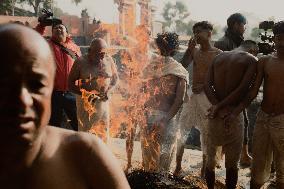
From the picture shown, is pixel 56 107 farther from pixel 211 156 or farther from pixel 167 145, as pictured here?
pixel 211 156

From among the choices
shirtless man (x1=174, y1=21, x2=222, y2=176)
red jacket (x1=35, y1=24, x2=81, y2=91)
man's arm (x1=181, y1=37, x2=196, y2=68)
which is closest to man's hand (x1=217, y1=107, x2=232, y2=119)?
shirtless man (x1=174, y1=21, x2=222, y2=176)

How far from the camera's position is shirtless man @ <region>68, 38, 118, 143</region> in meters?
5.69

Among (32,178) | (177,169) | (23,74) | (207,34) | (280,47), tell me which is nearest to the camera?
(23,74)

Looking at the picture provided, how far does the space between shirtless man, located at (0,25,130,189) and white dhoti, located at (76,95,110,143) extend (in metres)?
4.49

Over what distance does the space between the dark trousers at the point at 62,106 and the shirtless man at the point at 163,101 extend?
56.8 inches

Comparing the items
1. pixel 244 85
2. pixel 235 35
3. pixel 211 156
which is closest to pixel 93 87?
pixel 211 156

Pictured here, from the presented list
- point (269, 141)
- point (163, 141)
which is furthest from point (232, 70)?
point (163, 141)

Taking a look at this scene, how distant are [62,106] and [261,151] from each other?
3312 millimetres

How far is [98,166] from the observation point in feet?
4.05

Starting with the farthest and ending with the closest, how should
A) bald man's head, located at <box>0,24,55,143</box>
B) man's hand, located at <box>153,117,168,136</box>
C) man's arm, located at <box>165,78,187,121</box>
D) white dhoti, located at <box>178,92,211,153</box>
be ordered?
white dhoti, located at <box>178,92,211,153</box>, man's hand, located at <box>153,117,168,136</box>, man's arm, located at <box>165,78,187,121</box>, bald man's head, located at <box>0,24,55,143</box>

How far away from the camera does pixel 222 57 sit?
488 centimetres

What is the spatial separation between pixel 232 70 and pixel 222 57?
0.91 ft

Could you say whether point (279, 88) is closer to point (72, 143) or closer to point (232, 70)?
point (232, 70)

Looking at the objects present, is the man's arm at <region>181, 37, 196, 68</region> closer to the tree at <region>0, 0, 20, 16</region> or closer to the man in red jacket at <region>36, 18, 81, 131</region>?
the man in red jacket at <region>36, 18, 81, 131</region>
